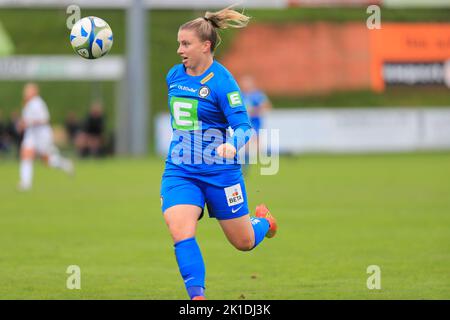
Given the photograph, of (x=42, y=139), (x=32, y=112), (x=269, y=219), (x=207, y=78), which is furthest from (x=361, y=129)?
(x=207, y=78)

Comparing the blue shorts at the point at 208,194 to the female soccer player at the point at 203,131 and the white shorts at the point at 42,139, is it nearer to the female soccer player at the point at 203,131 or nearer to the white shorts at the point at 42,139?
the female soccer player at the point at 203,131

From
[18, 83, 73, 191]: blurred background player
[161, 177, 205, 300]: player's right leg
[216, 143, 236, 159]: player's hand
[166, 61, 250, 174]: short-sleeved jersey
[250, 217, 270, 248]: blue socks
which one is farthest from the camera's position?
[18, 83, 73, 191]: blurred background player

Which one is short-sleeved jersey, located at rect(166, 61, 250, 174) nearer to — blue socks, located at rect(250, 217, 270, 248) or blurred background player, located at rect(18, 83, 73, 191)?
blue socks, located at rect(250, 217, 270, 248)

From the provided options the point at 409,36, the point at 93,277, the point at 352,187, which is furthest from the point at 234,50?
the point at 93,277

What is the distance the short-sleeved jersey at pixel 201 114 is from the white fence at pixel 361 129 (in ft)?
93.3

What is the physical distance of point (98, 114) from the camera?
114ft

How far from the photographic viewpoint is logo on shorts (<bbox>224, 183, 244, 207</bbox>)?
7465mm

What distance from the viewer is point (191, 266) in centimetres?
712

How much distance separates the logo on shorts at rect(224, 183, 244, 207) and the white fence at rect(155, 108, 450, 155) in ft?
93.3

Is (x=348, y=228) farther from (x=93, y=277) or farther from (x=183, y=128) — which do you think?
(x=183, y=128)

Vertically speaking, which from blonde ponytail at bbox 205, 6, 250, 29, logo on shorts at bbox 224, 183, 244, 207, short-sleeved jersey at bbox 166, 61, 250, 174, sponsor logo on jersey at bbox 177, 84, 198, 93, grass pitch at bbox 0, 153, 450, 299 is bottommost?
grass pitch at bbox 0, 153, 450, 299

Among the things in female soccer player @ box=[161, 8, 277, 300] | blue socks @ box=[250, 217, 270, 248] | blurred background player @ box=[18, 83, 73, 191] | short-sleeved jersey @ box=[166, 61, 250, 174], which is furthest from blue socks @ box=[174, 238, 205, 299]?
blurred background player @ box=[18, 83, 73, 191]
